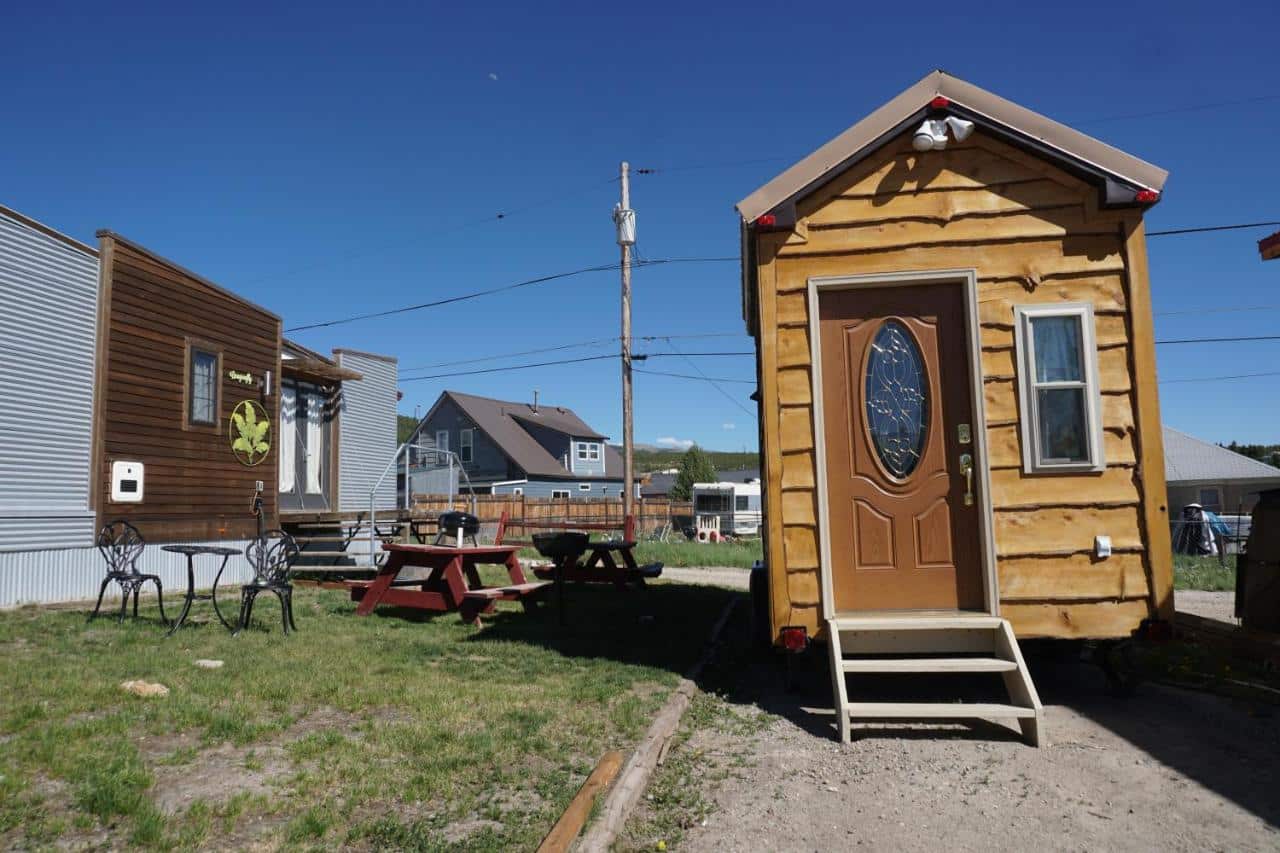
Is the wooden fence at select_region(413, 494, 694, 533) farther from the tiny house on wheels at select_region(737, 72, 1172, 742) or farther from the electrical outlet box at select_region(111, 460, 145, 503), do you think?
the tiny house on wheels at select_region(737, 72, 1172, 742)

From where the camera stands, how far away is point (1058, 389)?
5426 mm

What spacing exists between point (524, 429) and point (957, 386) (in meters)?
39.9

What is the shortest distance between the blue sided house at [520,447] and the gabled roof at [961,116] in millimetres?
32546

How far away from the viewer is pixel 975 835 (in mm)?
3428

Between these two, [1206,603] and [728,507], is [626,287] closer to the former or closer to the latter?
[1206,603]

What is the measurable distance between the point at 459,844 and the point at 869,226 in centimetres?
446

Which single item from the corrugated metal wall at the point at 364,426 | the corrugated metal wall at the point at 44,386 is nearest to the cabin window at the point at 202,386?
the corrugated metal wall at the point at 44,386

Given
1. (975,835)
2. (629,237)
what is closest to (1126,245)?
(975,835)

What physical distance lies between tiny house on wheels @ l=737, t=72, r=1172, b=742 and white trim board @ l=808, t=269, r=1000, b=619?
0.05ft

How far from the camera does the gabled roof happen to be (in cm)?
539

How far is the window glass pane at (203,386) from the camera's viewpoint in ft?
42.3

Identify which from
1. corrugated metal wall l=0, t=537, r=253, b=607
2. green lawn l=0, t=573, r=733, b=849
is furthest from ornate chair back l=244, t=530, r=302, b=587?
corrugated metal wall l=0, t=537, r=253, b=607

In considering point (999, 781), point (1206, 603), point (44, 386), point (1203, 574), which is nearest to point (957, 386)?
point (999, 781)

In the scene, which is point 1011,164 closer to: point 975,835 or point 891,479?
point 891,479
